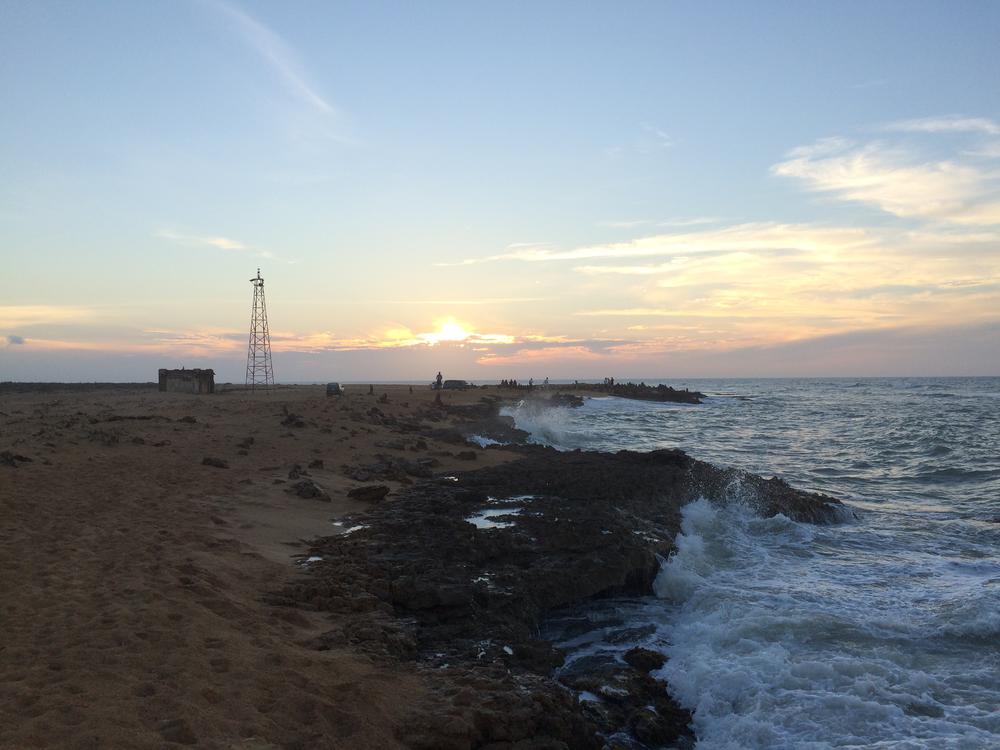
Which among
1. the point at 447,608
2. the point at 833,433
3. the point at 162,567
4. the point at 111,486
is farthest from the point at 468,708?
the point at 833,433

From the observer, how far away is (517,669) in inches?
270

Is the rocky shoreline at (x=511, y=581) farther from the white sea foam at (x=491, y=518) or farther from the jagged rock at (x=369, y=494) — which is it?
the jagged rock at (x=369, y=494)

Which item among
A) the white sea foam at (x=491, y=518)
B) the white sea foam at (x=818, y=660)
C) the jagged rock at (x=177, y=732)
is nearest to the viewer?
the jagged rock at (x=177, y=732)

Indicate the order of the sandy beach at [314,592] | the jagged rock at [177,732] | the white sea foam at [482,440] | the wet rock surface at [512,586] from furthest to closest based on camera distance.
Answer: the white sea foam at [482,440] → the wet rock surface at [512,586] → the sandy beach at [314,592] → the jagged rock at [177,732]

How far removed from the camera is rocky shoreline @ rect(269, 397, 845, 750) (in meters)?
5.89

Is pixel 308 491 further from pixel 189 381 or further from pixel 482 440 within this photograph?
pixel 189 381

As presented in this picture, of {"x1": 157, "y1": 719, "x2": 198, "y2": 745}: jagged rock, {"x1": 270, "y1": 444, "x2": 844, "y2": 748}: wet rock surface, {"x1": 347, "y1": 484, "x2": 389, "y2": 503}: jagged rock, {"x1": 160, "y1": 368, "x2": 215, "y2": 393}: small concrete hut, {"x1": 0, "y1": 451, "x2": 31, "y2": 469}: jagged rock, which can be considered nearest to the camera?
{"x1": 157, "y1": 719, "x2": 198, "y2": 745}: jagged rock

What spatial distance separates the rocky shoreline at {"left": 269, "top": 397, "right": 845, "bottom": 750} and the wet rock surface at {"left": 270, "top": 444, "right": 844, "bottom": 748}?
2 cm

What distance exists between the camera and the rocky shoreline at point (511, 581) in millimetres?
5895

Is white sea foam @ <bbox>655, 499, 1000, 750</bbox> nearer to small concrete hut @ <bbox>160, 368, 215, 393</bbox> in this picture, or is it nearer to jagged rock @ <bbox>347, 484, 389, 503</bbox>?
jagged rock @ <bbox>347, 484, 389, 503</bbox>

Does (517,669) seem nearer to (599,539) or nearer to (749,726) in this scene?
(749,726)

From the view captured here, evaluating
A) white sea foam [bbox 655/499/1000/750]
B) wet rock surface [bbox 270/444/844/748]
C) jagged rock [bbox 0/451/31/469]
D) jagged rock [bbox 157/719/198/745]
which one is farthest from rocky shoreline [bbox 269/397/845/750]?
jagged rock [bbox 0/451/31/469]

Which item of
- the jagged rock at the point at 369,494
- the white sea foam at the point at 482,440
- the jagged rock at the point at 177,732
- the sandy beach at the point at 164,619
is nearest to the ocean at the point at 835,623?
the sandy beach at the point at 164,619

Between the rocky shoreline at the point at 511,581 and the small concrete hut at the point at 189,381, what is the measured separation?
90.6ft
